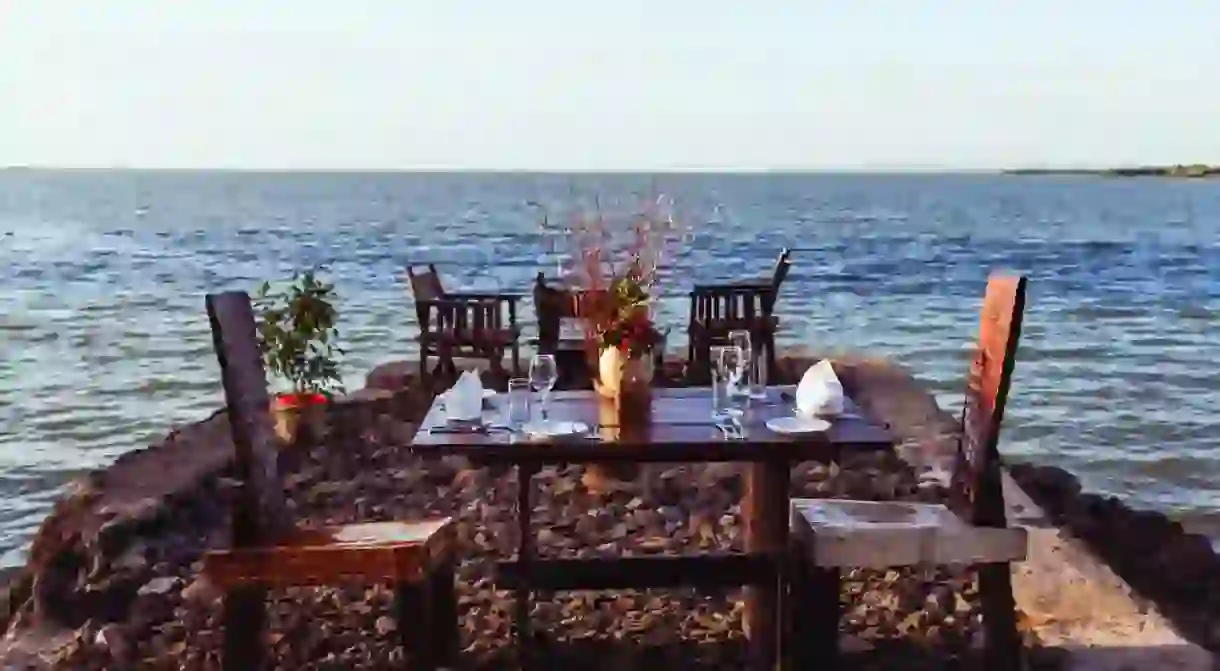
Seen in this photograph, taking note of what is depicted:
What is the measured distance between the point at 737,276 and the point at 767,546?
2286cm

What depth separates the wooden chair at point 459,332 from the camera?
895cm

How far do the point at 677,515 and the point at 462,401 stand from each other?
2265 millimetres

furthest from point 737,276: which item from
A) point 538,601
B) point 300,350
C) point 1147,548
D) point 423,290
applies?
point 538,601

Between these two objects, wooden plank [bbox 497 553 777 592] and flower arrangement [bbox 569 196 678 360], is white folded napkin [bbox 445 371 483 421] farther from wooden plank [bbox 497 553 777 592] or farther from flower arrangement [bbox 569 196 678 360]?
wooden plank [bbox 497 553 777 592]

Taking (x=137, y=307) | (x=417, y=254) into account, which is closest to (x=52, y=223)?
(x=417, y=254)

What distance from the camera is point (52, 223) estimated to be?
4712 centimetres

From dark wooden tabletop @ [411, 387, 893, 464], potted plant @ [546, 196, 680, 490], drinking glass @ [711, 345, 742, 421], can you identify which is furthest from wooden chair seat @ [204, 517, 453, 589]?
drinking glass @ [711, 345, 742, 421]

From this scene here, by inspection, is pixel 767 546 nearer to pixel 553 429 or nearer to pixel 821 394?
pixel 821 394

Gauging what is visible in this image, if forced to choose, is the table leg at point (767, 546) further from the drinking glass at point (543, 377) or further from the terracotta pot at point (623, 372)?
the drinking glass at point (543, 377)

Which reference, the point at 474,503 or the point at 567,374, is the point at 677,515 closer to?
the point at 474,503

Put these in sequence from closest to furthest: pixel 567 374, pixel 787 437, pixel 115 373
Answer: pixel 787 437 < pixel 567 374 < pixel 115 373

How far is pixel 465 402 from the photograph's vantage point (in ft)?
11.8

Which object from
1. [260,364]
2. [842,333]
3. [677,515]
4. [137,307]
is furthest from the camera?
[137,307]

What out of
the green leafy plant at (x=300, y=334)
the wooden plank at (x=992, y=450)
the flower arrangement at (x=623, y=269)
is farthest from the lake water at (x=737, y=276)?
the green leafy plant at (x=300, y=334)
